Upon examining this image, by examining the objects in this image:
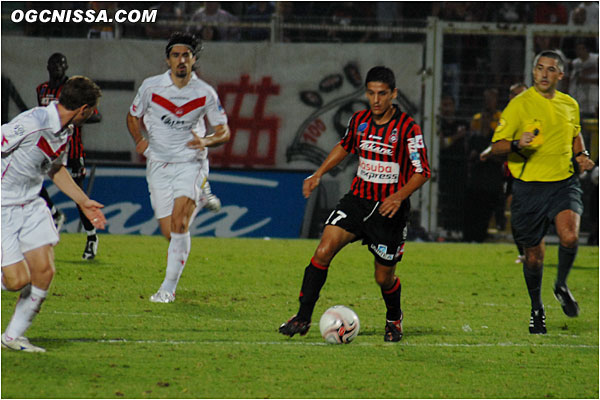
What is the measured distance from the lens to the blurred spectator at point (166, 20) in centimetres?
1487

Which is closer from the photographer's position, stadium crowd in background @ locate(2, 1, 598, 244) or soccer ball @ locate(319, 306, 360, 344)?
soccer ball @ locate(319, 306, 360, 344)

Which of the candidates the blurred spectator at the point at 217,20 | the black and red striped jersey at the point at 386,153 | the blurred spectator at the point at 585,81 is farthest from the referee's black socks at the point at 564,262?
the blurred spectator at the point at 217,20

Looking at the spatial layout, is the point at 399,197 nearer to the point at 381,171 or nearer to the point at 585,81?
the point at 381,171

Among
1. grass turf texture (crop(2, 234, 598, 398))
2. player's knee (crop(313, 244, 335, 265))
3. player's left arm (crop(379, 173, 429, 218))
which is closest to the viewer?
grass turf texture (crop(2, 234, 598, 398))

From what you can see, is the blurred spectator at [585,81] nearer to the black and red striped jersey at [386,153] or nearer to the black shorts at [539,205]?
the black shorts at [539,205]

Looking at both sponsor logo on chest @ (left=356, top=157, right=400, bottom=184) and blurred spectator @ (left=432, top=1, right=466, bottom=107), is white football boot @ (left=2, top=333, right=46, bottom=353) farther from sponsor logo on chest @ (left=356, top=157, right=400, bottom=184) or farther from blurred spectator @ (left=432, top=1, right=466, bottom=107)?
blurred spectator @ (left=432, top=1, right=466, bottom=107)

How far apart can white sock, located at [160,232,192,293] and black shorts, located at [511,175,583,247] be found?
2.96m

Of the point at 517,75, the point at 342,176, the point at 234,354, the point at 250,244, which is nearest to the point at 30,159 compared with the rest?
the point at 234,354

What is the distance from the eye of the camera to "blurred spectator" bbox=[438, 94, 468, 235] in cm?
1461

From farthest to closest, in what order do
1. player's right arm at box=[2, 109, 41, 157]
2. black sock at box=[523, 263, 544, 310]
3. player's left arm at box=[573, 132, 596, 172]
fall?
black sock at box=[523, 263, 544, 310]
player's left arm at box=[573, 132, 596, 172]
player's right arm at box=[2, 109, 41, 157]

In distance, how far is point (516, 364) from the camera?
664 centimetres

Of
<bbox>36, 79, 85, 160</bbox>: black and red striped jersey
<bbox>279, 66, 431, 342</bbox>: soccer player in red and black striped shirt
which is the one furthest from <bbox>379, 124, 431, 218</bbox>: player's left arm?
<bbox>36, 79, 85, 160</bbox>: black and red striped jersey

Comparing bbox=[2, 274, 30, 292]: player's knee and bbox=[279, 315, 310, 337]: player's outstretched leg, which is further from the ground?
bbox=[2, 274, 30, 292]: player's knee

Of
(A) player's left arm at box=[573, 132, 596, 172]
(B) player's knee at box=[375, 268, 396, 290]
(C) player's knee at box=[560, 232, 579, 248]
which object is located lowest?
(B) player's knee at box=[375, 268, 396, 290]
